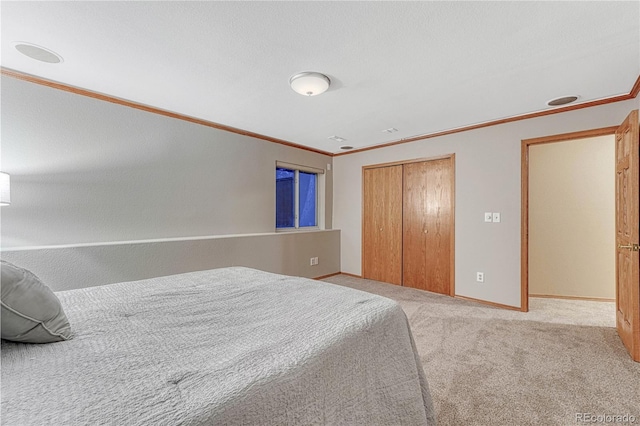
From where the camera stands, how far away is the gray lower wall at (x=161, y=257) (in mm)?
2277

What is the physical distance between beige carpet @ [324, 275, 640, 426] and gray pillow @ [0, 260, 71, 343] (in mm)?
1844

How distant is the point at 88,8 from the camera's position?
1535mm

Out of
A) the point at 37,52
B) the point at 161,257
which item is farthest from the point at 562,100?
the point at 37,52

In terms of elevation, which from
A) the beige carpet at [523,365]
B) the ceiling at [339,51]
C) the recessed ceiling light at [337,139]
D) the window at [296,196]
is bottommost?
the beige carpet at [523,365]

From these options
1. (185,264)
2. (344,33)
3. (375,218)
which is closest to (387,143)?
(375,218)

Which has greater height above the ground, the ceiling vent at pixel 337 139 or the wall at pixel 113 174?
the ceiling vent at pixel 337 139

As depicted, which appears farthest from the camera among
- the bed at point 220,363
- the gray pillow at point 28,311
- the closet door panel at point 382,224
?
the closet door panel at point 382,224

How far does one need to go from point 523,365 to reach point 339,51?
2648 mm

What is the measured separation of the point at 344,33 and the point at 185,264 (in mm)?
2693

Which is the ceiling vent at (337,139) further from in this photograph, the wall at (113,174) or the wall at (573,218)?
the wall at (573,218)

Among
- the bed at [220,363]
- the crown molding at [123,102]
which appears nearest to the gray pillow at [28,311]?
the bed at [220,363]

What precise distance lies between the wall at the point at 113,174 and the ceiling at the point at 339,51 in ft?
0.93

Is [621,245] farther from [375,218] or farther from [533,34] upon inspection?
[375,218]

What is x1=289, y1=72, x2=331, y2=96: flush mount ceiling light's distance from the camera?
2.21 m
